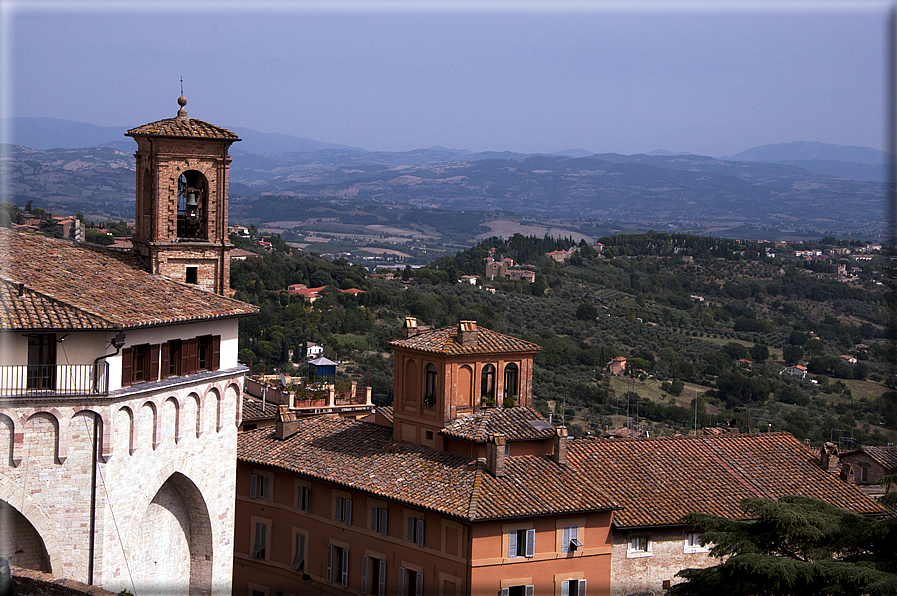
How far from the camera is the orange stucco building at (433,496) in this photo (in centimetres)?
2430

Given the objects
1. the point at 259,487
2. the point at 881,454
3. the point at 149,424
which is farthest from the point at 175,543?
the point at 881,454

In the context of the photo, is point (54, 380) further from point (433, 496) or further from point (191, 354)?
point (433, 496)

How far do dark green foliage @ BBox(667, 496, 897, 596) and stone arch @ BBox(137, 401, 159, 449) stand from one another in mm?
9864

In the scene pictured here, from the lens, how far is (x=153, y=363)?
66.1ft

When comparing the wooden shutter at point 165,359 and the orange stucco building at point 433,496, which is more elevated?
the wooden shutter at point 165,359

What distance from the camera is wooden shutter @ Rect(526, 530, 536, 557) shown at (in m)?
24.4

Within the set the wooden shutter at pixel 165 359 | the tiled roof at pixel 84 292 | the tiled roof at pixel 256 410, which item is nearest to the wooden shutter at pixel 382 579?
the tiled roof at pixel 84 292

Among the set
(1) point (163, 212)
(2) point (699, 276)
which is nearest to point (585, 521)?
(1) point (163, 212)

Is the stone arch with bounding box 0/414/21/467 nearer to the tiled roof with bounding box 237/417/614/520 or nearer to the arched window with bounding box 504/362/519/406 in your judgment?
the tiled roof with bounding box 237/417/614/520

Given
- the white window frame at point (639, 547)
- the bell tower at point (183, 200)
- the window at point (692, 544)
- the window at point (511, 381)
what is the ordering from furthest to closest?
the window at point (511, 381), the window at point (692, 544), the white window frame at point (639, 547), the bell tower at point (183, 200)

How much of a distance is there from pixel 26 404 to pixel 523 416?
13.0 m

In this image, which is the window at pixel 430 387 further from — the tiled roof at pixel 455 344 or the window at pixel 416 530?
the window at pixel 416 530

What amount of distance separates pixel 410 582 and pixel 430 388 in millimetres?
5005

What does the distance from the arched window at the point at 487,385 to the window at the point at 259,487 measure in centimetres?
619
